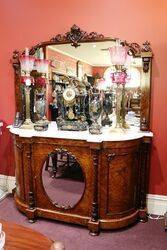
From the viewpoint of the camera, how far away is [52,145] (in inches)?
98.8

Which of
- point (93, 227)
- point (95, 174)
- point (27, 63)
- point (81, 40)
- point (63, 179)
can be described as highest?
point (81, 40)

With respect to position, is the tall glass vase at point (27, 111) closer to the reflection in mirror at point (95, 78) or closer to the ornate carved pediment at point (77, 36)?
the reflection in mirror at point (95, 78)

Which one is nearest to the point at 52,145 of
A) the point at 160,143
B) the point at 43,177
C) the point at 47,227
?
the point at 43,177

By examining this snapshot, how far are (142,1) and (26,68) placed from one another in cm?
132

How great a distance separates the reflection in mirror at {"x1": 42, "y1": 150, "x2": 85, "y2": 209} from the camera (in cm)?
250

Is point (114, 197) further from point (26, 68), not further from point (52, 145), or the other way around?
point (26, 68)

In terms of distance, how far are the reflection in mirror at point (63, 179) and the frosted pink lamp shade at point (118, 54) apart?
0.96 meters

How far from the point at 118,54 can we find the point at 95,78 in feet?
1.37

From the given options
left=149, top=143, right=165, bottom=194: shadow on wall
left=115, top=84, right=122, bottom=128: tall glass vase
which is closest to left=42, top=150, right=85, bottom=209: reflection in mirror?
left=115, top=84, right=122, bottom=128: tall glass vase

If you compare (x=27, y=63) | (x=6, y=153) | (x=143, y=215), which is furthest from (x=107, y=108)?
(x=6, y=153)

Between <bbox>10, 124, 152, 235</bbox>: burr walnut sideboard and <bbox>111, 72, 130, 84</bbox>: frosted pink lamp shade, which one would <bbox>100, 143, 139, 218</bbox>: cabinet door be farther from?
<bbox>111, 72, 130, 84</bbox>: frosted pink lamp shade

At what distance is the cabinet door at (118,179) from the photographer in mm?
2375

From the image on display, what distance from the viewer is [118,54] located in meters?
2.33

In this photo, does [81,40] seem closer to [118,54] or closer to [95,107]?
[118,54]
